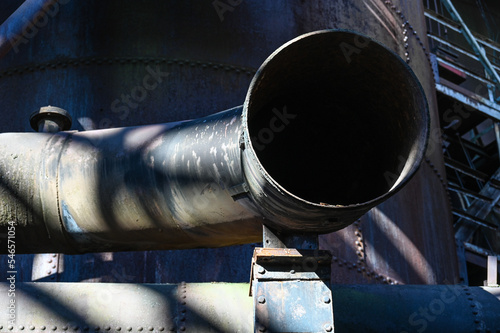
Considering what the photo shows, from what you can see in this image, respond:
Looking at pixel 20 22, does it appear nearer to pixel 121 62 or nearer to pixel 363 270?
pixel 121 62

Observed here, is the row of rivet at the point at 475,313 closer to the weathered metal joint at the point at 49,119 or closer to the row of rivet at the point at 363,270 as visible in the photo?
the row of rivet at the point at 363,270

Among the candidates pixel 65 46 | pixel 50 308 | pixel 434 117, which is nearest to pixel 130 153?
pixel 50 308

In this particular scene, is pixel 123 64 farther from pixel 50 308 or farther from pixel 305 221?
pixel 305 221

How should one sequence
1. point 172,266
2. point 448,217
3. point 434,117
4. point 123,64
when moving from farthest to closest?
point 434,117 → point 448,217 → point 123,64 → point 172,266

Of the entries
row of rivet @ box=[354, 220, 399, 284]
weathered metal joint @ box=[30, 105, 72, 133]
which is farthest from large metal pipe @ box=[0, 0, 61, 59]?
row of rivet @ box=[354, 220, 399, 284]

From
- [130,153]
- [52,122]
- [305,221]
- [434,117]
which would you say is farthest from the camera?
[434,117]

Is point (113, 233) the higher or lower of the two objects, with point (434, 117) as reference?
lower

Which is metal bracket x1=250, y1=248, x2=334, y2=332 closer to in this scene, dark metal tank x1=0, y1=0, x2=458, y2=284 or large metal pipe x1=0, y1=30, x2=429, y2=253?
large metal pipe x1=0, y1=30, x2=429, y2=253

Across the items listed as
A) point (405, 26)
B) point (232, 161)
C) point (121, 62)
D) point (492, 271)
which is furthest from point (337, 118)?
point (405, 26)

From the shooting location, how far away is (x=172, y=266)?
197 inches

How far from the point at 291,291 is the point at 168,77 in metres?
3.26

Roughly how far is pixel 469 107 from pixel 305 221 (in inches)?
439

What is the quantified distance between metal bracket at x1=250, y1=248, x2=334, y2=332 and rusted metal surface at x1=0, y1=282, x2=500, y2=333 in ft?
1.52

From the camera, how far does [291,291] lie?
297cm
